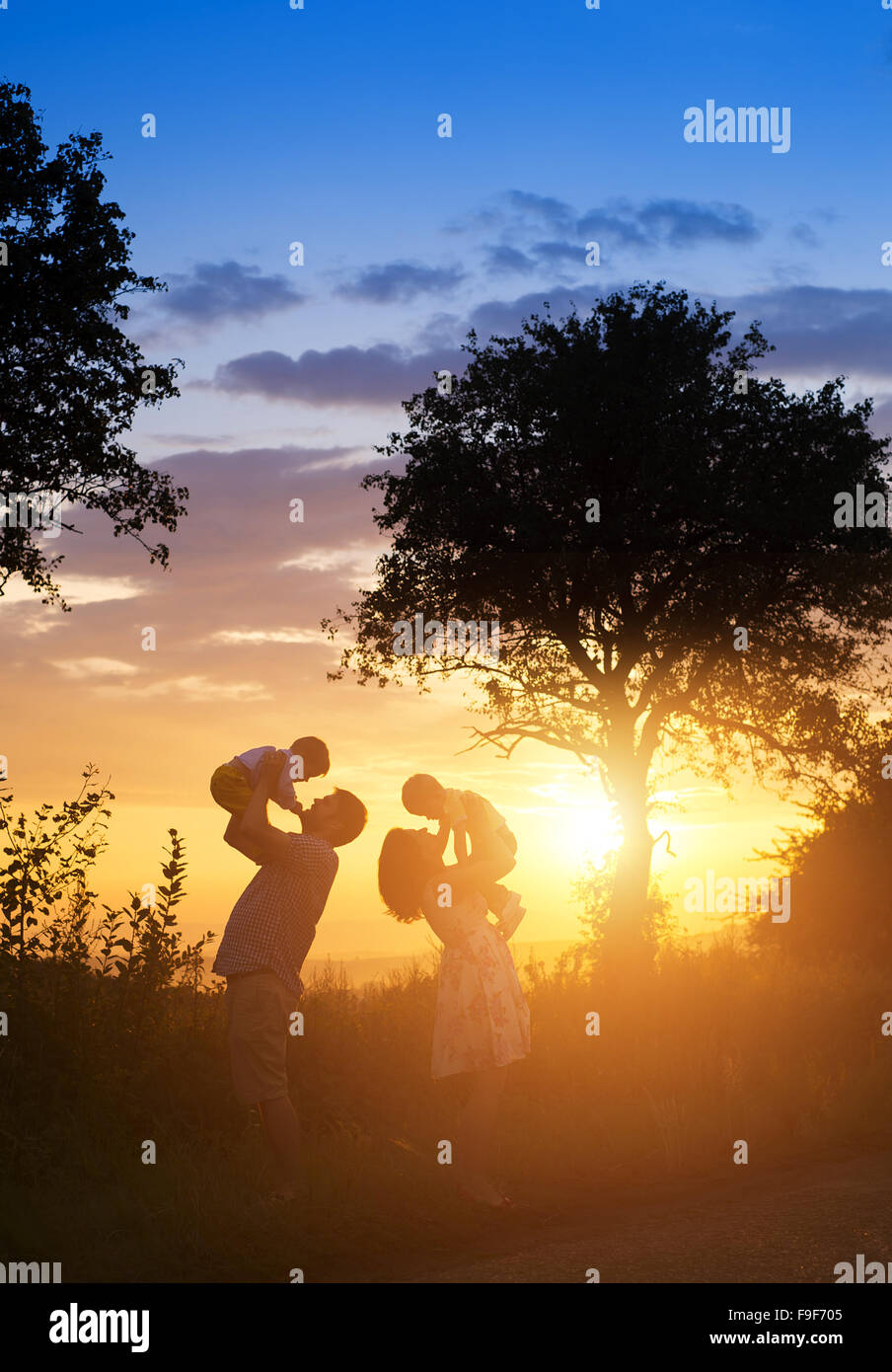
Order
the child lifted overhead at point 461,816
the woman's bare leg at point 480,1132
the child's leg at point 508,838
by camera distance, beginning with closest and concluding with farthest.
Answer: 1. the woman's bare leg at point 480,1132
2. the child lifted overhead at point 461,816
3. the child's leg at point 508,838

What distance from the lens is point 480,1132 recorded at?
857 cm

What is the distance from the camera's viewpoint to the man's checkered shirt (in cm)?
834

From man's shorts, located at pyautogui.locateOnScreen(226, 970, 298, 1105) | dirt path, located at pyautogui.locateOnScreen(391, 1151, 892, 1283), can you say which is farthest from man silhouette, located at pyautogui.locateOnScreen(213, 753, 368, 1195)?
dirt path, located at pyautogui.locateOnScreen(391, 1151, 892, 1283)

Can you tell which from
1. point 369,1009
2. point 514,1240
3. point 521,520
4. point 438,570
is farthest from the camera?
point 438,570

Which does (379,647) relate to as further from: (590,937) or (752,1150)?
(752,1150)

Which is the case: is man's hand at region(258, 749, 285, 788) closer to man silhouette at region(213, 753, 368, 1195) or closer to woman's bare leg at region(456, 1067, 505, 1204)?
man silhouette at region(213, 753, 368, 1195)

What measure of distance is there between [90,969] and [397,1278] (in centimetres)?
441

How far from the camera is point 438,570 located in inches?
987

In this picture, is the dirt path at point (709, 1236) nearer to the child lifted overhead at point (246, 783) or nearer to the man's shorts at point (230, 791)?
the child lifted overhead at point (246, 783)

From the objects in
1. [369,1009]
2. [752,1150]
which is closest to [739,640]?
[369,1009]

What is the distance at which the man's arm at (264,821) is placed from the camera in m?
8.23

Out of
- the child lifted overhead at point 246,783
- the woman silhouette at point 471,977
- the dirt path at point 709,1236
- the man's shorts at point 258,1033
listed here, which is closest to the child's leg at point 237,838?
the child lifted overhead at point 246,783

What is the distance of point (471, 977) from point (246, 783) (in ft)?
6.76

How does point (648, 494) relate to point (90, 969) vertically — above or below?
above
